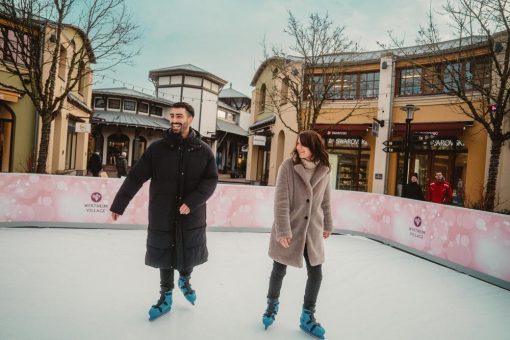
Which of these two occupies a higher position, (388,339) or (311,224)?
(311,224)

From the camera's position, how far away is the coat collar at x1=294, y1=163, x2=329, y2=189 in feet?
9.04

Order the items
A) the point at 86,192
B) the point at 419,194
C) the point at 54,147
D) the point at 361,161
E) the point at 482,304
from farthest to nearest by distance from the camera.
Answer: the point at 361,161 < the point at 54,147 < the point at 419,194 < the point at 86,192 < the point at 482,304

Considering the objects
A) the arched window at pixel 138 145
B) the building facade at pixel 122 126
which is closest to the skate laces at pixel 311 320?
the building facade at pixel 122 126

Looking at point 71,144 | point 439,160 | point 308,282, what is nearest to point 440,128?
point 439,160

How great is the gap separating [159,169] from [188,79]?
2824 cm

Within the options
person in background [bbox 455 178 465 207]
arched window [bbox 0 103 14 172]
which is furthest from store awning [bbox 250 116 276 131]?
arched window [bbox 0 103 14 172]

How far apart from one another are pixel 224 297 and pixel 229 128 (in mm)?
31152

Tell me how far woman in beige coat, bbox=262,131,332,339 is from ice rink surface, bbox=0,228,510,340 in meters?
0.35

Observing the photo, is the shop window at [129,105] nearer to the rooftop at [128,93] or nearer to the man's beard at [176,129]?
the rooftop at [128,93]

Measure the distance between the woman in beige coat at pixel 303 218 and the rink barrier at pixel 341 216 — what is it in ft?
10.9

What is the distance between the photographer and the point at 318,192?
111 inches

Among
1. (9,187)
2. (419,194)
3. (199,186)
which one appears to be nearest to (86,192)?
(9,187)

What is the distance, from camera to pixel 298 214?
275 cm

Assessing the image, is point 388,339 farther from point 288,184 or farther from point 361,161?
point 361,161
